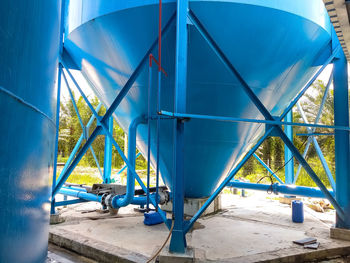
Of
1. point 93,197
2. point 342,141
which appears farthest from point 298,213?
point 93,197

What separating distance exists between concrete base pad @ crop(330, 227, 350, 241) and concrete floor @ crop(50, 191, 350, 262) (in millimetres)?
146

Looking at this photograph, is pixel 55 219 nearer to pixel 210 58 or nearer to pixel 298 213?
pixel 210 58

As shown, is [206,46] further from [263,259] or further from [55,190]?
[55,190]

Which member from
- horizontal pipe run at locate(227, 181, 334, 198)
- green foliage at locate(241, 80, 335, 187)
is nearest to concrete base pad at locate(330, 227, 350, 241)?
horizontal pipe run at locate(227, 181, 334, 198)

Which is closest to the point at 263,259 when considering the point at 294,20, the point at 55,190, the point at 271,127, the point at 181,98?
the point at 271,127

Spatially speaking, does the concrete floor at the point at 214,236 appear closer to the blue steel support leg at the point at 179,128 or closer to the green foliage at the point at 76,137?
the blue steel support leg at the point at 179,128

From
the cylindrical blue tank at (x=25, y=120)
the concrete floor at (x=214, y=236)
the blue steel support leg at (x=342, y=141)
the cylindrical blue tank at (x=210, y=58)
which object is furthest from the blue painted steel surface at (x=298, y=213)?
the cylindrical blue tank at (x=25, y=120)

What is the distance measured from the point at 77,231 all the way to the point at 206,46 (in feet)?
15.0

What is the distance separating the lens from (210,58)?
522cm

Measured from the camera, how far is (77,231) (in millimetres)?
6105

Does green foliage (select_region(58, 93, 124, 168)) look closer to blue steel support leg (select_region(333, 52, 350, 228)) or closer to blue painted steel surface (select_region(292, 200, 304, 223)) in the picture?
blue painted steel surface (select_region(292, 200, 304, 223))

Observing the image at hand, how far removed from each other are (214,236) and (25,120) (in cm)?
486

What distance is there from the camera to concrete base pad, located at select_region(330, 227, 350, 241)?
5.80 metres

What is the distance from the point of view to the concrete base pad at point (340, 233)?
19.0 feet
